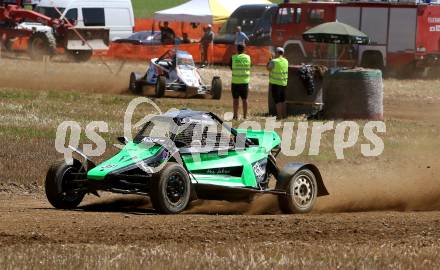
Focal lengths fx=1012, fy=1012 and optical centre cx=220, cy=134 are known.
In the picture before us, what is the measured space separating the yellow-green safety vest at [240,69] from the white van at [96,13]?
2005 centimetres

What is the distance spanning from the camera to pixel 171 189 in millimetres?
11750

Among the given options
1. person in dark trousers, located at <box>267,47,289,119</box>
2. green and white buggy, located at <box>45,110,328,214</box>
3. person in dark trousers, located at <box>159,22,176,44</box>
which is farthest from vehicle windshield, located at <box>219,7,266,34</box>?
green and white buggy, located at <box>45,110,328,214</box>

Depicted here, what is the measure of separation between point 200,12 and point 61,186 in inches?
1317

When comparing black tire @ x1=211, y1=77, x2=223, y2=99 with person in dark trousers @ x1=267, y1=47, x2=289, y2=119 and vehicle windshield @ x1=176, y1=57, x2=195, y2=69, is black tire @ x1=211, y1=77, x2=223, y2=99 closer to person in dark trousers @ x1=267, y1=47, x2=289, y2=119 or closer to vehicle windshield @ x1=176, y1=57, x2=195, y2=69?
vehicle windshield @ x1=176, y1=57, x2=195, y2=69

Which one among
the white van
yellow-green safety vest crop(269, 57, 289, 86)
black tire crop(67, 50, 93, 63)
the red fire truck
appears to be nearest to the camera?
yellow-green safety vest crop(269, 57, 289, 86)

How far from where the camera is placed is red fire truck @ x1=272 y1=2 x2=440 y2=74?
37.8m

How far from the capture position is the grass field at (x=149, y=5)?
72.9 metres

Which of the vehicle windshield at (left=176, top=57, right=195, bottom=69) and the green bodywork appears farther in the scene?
the vehicle windshield at (left=176, top=57, right=195, bottom=69)

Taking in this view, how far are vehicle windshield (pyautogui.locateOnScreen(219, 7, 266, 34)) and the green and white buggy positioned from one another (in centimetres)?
3077

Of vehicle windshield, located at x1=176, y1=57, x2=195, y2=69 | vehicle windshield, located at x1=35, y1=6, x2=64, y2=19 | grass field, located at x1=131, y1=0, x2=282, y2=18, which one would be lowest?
grass field, located at x1=131, y1=0, x2=282, y2=18

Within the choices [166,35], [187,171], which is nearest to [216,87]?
[166,35]

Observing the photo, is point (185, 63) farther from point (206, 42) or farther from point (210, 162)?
point (210, 162)

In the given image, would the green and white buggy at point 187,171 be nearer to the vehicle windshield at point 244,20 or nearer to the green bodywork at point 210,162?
the green bodywork at point 210,162

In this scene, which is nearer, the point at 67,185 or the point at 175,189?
the point at 175,189
